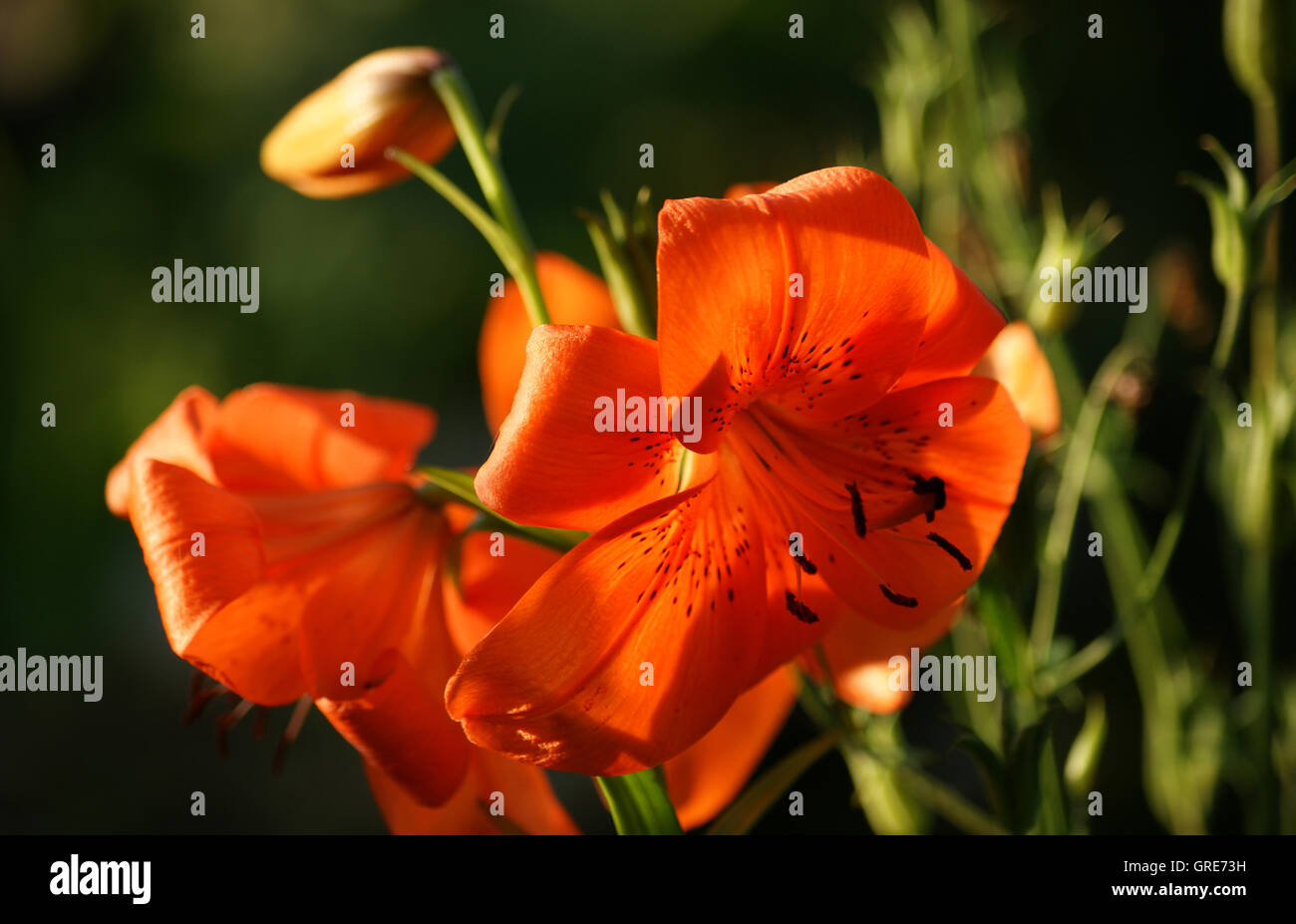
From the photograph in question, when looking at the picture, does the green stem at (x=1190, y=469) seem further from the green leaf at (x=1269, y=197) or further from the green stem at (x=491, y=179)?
the green stem at (x=491, y=179)

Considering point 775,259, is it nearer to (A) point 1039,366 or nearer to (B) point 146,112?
(A) point 1039,366

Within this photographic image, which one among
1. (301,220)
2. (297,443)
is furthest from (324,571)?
(301,220)

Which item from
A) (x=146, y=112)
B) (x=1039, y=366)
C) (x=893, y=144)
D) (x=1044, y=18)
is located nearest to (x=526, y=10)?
(x=146, y=112)

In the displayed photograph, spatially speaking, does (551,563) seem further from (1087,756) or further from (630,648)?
(1087,756)

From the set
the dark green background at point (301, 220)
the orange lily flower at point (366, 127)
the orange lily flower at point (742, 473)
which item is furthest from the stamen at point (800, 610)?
the dark green background at point (301, 220)

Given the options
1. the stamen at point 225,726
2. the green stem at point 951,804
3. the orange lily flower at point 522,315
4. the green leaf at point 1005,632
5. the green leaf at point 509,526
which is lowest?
the green stem at point 951,804

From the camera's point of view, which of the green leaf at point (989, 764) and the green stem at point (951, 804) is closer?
the green leaf at point (989, 764)

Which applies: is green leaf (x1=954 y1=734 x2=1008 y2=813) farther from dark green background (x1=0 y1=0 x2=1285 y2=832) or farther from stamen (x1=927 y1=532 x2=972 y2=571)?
dark green background (x1=0 y1=0 x2=1285 y2=832)
